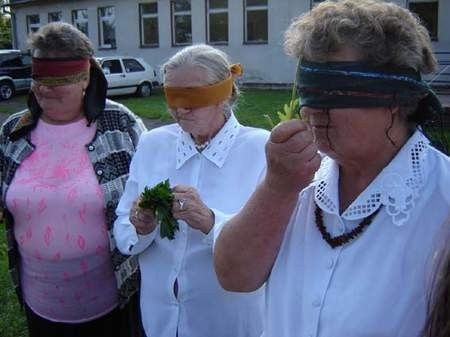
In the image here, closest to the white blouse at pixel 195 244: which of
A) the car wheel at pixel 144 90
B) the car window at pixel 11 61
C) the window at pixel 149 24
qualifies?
the car wheel at pixel 144 90

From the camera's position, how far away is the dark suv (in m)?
21.3

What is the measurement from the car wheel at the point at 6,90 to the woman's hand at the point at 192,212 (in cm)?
2040

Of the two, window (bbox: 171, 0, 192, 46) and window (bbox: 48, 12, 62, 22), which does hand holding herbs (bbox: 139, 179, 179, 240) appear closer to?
window (bbox: 171, 0, 192, 46)

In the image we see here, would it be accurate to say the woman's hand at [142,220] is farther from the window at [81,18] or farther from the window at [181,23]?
the window at [81,18]

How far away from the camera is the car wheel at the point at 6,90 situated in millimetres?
21223

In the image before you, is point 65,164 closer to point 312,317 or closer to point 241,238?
point 241,238

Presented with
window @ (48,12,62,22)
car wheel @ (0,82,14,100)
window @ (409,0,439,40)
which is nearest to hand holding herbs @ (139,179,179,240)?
window @ (409,0,439,40)

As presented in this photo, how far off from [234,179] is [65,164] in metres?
0.98

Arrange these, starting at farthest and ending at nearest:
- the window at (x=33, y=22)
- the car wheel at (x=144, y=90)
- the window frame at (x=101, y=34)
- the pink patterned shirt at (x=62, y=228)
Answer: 1. the window at (x=33, y=22)
2. the window frame at (x=101, y=34)
3. the car wheel at (x=144, y=90)
4. the pink patterned shirt at (x=62, y=228)

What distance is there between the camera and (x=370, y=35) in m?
1.61

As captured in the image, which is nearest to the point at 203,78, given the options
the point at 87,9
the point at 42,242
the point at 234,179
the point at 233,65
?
the point at 233,65

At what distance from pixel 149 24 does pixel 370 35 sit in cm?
2511

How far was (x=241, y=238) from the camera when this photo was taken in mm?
1812

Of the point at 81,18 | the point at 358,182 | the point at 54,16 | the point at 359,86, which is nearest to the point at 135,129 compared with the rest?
the point at 358,182
